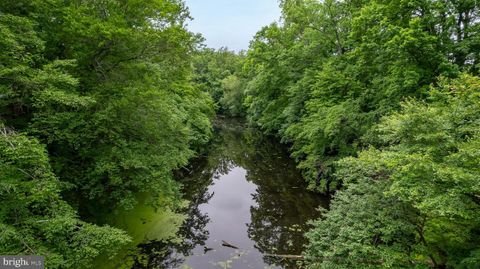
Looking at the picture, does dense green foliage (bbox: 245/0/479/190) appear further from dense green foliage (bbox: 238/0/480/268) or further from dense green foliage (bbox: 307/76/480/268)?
dense green foliage (bbox: 307/76/480/268)

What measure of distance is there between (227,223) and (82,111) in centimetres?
824

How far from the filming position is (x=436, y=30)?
38.8 ft

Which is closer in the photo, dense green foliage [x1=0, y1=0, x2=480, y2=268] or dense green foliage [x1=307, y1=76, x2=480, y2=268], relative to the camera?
dense green foliage [x1=307, y1=76, x2=480, y2=268]

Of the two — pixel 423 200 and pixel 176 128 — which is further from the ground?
pixel 176 128

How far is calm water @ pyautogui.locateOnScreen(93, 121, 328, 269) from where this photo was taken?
1047cm

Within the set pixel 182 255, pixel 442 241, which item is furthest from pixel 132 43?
pixel 442 241

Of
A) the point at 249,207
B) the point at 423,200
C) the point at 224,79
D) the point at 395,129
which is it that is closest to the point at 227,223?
the point at 249,207

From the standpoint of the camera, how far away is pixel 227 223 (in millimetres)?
14070

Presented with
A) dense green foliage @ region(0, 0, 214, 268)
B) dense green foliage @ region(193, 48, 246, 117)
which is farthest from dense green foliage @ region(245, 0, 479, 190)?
dense green foliage @ region(193, 48, 246, 117)

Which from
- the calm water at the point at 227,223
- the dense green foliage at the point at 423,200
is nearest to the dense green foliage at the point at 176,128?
the dense green foliage at the point at 423,200

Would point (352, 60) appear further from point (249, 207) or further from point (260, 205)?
point (249, 207)

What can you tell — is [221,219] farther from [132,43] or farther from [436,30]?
[436,30]

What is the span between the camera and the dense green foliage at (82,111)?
5.66 meters

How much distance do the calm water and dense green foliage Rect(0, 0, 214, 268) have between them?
1870 mm
